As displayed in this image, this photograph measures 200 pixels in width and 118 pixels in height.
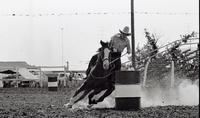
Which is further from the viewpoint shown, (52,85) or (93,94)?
(52,85)

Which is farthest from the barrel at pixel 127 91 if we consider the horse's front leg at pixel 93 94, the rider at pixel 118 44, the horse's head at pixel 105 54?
the horse's front leg at pixel 93 94

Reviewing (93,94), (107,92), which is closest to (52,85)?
(93,94)

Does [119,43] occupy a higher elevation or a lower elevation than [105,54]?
higher

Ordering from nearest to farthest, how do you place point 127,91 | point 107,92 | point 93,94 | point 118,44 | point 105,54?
1. point 127,91
2. point 105,54
3. point 118,44
4. point 107,92
5. point 93,94

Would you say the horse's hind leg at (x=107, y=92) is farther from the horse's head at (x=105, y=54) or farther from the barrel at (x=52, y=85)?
the barrel at (x=52, y=85)

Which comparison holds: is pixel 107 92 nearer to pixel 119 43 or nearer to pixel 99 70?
pixel 99 70

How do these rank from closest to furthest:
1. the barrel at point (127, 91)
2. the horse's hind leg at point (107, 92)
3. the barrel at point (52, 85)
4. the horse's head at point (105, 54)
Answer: the barrel at point (127, 91) → the horse's head at point (105, 54) → the horse's hind leg at point (107, 92) → the barrel at point (52, 85)

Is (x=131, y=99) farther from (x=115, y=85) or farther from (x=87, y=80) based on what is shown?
(x=87, y=80)

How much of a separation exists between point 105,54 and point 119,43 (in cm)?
55

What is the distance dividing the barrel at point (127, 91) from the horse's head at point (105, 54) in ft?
1.33

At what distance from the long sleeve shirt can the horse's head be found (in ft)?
0.69

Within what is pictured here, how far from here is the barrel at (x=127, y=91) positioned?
1224 centimetres

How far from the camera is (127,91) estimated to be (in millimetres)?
12281

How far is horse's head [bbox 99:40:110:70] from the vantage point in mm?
12539
